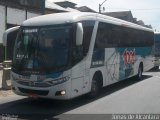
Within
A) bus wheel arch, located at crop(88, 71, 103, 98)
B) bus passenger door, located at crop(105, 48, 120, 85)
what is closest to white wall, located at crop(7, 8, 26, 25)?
bus passenger door, located at crop(105, 48, 120, 85)

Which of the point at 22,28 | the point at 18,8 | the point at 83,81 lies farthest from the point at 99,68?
the point at 18,8

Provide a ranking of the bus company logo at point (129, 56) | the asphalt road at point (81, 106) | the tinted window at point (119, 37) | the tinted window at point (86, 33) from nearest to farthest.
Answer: the asphalt road at point (81, 106) → the tinted window at point (86, 33) → the tinted window at point (119, 37) → the bus company logo at point (129, 56)

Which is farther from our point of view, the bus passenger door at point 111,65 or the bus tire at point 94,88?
the bus passenger door at point 111,65

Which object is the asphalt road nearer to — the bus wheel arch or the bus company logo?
the bus wheel arch

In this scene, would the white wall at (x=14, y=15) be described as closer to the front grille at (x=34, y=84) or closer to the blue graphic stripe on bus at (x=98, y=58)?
the blue graphic stripe on bus at (x=98, y=58)

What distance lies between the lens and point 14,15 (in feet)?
94.9

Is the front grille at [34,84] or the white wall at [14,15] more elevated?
the white wall at [14,15]

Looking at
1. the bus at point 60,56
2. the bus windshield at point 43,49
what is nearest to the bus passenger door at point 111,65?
the bus at point 60,56

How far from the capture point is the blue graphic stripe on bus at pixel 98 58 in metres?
12.1

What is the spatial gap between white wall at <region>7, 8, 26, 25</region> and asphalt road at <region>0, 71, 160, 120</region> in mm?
16635

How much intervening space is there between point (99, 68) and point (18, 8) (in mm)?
18369

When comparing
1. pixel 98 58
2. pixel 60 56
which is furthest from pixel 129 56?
pixel 60 56

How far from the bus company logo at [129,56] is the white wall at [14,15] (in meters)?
14.0

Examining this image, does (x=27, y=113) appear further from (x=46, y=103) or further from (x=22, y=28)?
(x=22, y=28)
